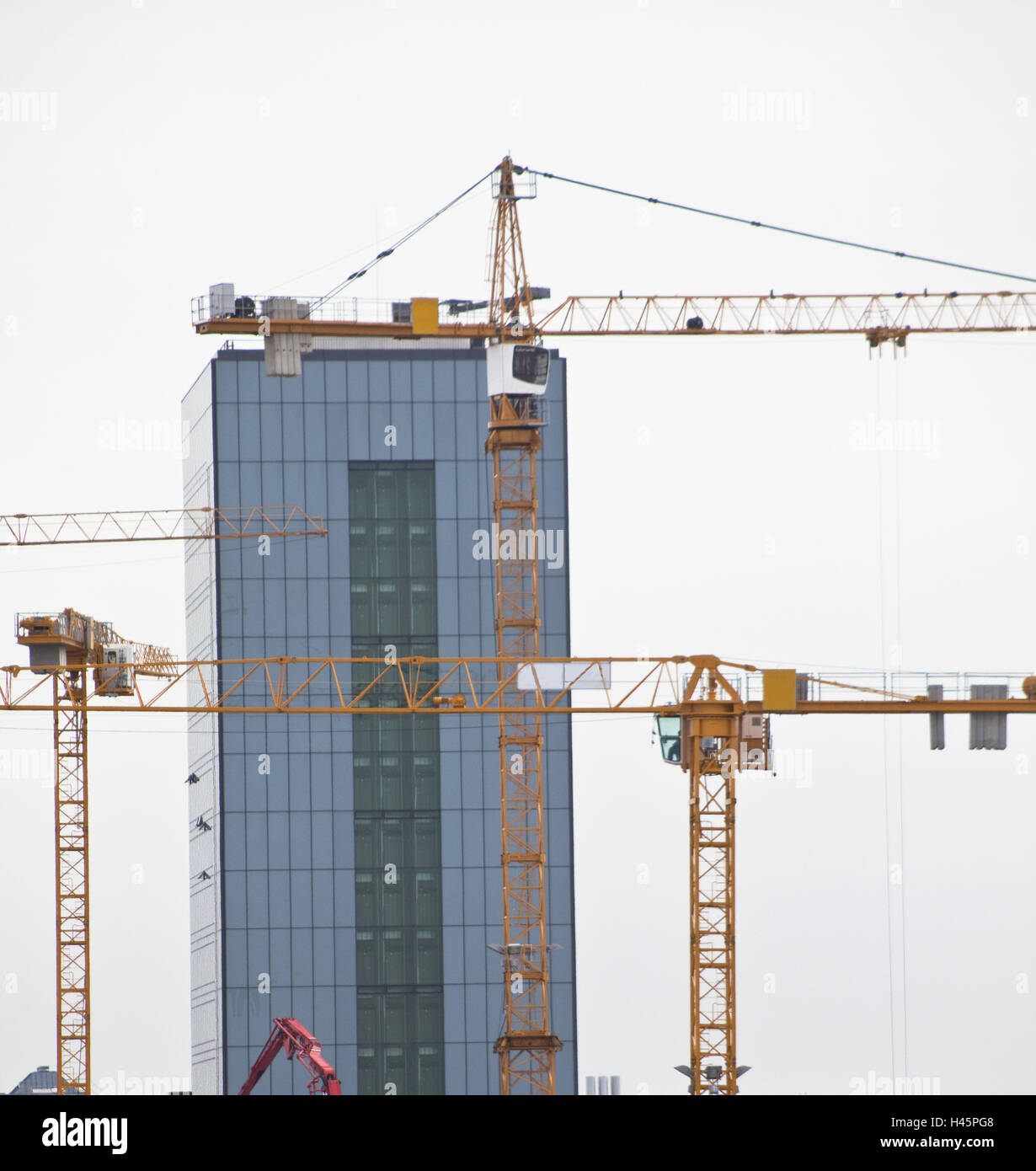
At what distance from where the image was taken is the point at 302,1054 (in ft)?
326

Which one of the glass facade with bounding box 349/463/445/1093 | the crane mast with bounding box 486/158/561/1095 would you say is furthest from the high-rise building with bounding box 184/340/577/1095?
the crane mast with bounding box 486/158/561/1095

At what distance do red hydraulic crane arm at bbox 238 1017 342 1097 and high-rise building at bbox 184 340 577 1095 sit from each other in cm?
1923

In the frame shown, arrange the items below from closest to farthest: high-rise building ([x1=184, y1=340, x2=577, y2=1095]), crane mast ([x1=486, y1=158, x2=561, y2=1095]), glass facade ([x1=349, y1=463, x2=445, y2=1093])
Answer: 1. crane mast ([x1=486, y1=158, x2=561, y2=1095])
2. glass facade ([x1=349, y1=463, x2=445, y2=1093])
3. high-rise building ([x1=184, y1=340, x2=577, y2=1095])

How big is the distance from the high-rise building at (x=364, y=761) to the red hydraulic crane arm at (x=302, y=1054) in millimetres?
19228

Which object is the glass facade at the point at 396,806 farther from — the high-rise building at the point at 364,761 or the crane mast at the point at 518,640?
the crane mast at the point at 518,640

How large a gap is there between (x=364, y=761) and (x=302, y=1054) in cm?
3381

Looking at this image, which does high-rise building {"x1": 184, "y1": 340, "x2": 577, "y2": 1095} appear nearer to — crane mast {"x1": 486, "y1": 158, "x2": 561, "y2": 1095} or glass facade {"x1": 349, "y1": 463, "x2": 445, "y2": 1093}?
glass facade {"x1": 349, "y1": 463, "x2": 445, "y2": 1093}

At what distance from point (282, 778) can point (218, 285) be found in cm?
3190

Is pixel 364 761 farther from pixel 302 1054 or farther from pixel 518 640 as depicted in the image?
pixel 302 1054

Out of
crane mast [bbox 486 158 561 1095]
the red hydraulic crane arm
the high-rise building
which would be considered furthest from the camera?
the high-rise building

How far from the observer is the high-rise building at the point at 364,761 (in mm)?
127875

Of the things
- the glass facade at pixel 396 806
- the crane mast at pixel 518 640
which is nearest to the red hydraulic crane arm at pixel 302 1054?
the crane mast at pixel 518 640

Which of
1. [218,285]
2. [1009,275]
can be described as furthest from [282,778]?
[1009,275]

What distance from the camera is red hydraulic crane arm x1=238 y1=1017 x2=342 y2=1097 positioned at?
95375 mm
